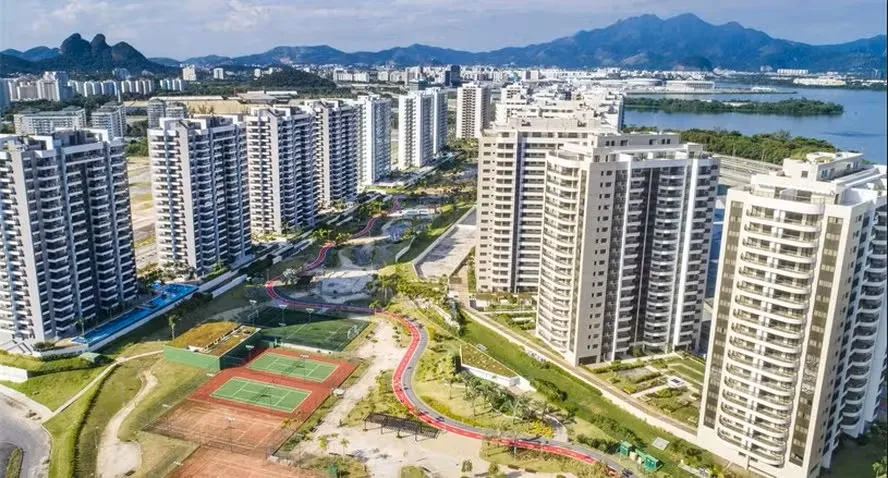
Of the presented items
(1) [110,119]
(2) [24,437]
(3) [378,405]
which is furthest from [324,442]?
(1) [110,119]

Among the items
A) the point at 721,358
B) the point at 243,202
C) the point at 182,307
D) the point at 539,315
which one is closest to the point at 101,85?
the point at 243,202

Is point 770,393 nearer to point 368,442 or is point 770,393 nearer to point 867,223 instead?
point 867,223

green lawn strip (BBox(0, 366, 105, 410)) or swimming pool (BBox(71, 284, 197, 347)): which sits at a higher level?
swimming pool (BBox(71, 284, 197, 347))

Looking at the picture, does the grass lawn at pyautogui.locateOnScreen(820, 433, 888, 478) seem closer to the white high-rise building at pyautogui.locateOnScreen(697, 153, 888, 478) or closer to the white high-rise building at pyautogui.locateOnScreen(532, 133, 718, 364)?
the white high-rise building at pyautogui.locateOnScreen(697, 153, 888, 478)

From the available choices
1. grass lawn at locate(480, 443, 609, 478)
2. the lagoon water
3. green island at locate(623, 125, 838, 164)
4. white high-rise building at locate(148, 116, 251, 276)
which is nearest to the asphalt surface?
white high-rise building at locate(148, 116, 251, 276)

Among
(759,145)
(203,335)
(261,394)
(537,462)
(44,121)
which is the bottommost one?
(261,394)

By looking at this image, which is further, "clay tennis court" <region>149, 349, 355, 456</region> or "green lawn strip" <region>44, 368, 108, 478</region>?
"clay tennis court" <region>149, 349, 355, 456</region>

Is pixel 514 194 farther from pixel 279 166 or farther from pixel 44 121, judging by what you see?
pixel 44 121
